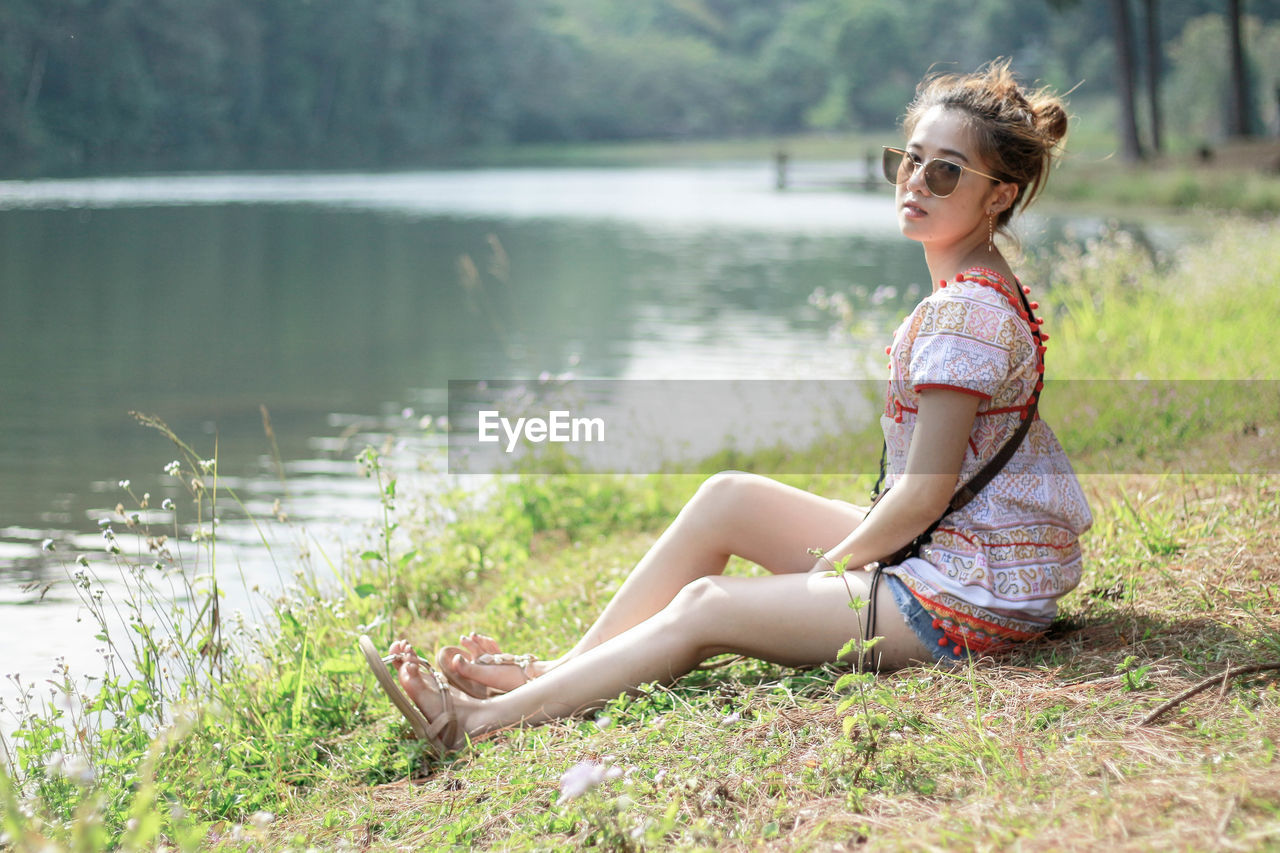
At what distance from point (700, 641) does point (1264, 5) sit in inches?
2876

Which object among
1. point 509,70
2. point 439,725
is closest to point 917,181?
point 439,725

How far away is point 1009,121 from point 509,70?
288 ft

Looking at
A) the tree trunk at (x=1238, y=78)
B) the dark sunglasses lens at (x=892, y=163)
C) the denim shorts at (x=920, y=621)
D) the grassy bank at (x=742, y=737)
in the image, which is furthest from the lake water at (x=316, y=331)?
the tree trunk at (x=1238, y=78)

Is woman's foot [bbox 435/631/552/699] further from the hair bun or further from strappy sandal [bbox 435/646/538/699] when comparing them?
the hair bun

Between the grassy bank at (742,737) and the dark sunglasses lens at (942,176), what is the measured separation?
3.57ft

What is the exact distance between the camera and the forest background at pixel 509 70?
152 feet

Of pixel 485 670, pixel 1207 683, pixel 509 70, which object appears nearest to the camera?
pixel 1207 683

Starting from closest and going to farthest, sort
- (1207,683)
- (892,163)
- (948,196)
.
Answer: (1207,683), (948,196), (892,163)

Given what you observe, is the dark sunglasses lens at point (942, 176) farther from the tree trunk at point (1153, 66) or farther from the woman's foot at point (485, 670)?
the tree trunk at point (1153, 66)

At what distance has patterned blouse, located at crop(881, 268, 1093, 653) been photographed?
8.82 ft

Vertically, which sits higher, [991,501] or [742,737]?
[991,501]

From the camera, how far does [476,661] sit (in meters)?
3.04

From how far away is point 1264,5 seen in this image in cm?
6438

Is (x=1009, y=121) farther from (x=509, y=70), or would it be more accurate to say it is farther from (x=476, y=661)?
(x=509, y=70)
